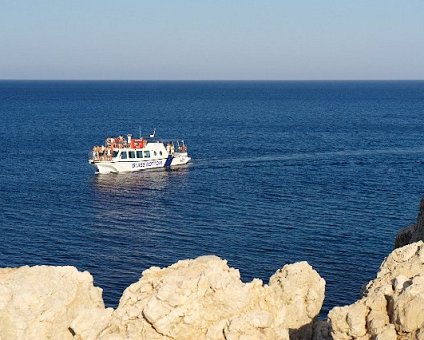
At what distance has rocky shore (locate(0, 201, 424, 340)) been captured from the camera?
1775 cm

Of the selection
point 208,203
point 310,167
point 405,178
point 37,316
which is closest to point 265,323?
point 37,316

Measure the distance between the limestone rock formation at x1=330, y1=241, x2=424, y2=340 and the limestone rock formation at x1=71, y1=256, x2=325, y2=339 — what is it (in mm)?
1790

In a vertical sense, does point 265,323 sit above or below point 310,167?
above

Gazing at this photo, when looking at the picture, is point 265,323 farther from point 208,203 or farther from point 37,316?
point 208,203

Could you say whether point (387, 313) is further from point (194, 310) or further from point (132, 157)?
point (132, 157)

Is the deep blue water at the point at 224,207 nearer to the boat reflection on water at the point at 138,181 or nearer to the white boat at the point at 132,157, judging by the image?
the boat reflection on water at the point at 138,181

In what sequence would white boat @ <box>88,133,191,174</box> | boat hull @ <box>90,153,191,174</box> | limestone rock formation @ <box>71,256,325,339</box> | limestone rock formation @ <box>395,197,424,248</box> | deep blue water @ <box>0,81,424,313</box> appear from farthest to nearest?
white boat @ <box>88,133,191,174</box>
boat hull @ <box>90,153,191,174</box>
deep blue water @ <box>0,81,424,313</box>
limestone rock formation @ <box>395,197,424,248</box>
limestone rock formation @ <box>71,256,325,339</box>

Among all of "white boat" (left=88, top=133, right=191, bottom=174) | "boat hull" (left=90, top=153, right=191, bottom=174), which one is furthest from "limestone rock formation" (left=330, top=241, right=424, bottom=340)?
"white boat" (left=88, top=133, right=191, bottom=174)

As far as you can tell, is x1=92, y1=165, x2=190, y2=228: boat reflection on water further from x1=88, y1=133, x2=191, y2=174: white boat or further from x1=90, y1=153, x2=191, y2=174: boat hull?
x1=88, y1=133, x2=191, y2=174: white boat

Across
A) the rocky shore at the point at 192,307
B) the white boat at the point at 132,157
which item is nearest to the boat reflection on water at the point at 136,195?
the white boat at the point at 132,157

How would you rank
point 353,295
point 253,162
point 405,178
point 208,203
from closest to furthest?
point 353,295 < point 208,203 < point 405,178 < point 253,162

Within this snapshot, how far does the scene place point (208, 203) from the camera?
79.3 m

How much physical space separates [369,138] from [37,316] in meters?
127

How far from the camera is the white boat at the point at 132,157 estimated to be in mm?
101438
